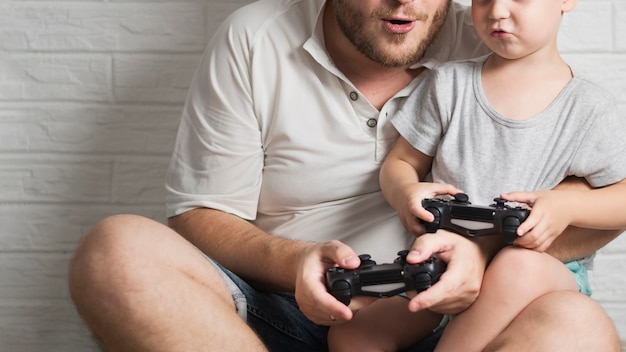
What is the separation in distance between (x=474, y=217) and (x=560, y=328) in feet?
0.64

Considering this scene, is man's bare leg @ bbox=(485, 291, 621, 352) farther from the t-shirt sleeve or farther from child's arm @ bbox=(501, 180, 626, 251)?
the t-shirt sleeve

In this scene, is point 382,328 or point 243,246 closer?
point 382,328

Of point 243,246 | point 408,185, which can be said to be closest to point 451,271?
point 408,185

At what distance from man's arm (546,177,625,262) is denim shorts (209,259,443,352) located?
0.79 ft

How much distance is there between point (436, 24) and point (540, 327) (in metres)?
0.66

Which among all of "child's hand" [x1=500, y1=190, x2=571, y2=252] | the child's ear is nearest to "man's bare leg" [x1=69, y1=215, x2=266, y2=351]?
"child's hand" [x1=500, y1=190, x2=571, y2=252]

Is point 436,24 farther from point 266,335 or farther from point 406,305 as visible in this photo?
point 266,335

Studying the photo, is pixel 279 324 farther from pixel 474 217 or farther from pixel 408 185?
pixel 474 217

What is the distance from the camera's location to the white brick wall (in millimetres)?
2051

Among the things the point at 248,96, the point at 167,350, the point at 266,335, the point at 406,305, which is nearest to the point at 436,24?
the point at 248,96

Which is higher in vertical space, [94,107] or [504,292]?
[504,292]

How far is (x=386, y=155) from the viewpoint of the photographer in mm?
1757

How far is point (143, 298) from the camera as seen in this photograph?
1.40 m

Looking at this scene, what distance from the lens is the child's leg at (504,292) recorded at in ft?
4.51
